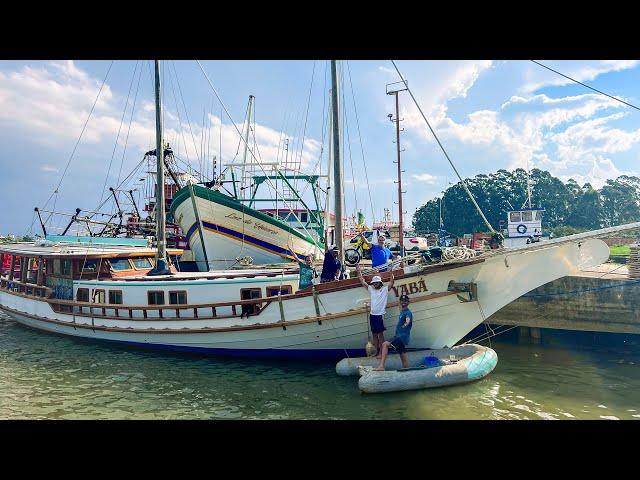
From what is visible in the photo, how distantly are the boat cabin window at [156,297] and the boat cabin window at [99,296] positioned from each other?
69.5 inches

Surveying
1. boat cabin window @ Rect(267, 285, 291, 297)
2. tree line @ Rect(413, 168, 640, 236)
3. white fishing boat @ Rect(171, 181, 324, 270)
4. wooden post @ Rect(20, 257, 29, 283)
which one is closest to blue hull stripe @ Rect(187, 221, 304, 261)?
white fishing boat @ Rect(171, 181, 324, 270)

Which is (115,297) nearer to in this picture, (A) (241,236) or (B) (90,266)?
(B) (90,266)

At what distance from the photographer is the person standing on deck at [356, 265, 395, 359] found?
791 cm

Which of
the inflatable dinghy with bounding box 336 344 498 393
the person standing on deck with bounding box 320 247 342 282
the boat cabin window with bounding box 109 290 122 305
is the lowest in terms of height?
the inflatable dinghy with bounding box 336 344 498 393

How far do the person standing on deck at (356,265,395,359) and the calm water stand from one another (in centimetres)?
101

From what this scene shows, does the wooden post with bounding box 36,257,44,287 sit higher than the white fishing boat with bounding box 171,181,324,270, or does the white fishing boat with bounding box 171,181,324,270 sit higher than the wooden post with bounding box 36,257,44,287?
the white fishing boat with bounding box 171,181,324,270

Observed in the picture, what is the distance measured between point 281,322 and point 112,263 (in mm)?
6305

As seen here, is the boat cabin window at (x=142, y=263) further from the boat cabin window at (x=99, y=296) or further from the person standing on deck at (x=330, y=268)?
the person standing on deck at (x=330, y=268)

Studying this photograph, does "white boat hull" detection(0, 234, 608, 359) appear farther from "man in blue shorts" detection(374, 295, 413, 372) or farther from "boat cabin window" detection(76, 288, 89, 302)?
"boat cabin window" detection(76, 288, 89, 302)

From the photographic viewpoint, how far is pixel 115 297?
11.2 m
